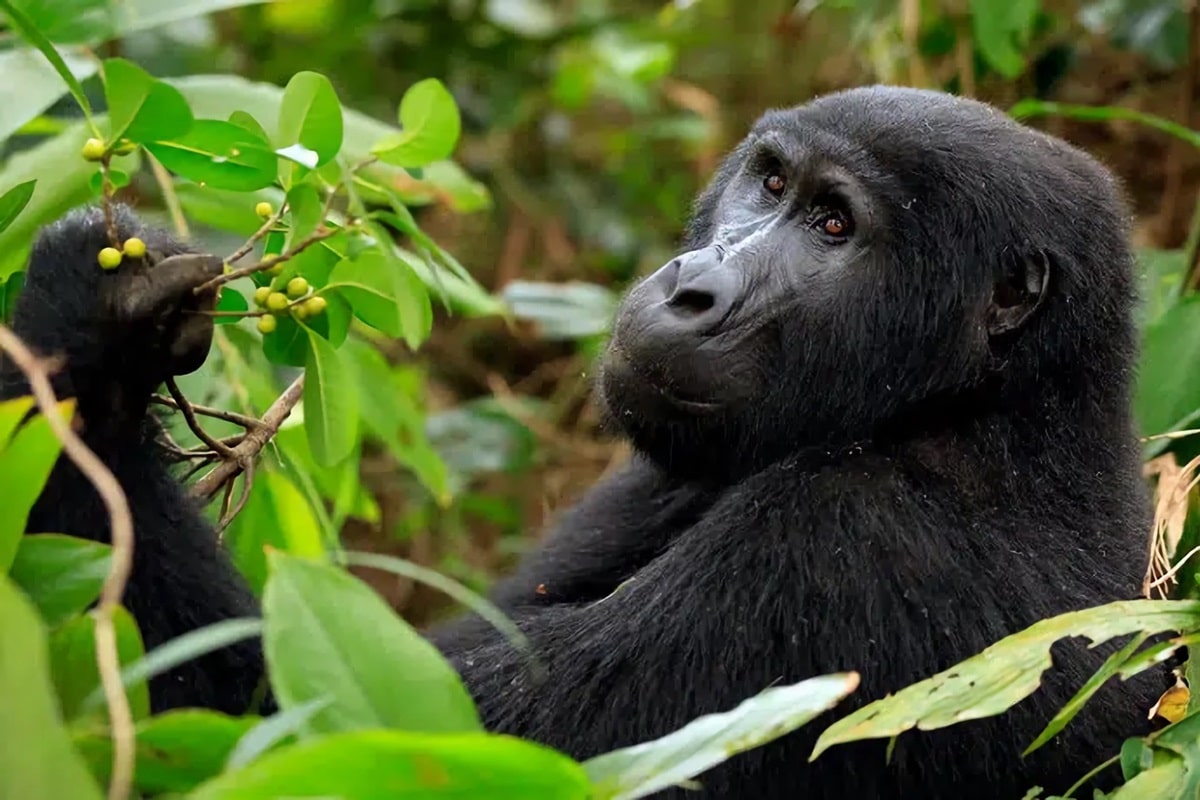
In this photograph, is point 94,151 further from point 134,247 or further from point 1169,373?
point 1169,373

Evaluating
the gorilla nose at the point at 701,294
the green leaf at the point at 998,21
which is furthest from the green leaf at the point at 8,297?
the green leaf at the point at 998,21

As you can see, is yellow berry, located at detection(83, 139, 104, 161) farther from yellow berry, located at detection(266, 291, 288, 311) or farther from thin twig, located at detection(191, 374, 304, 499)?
thin twig, located at detection(191, 374, 304, 499)

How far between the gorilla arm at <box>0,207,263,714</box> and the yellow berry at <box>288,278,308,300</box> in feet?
0.46

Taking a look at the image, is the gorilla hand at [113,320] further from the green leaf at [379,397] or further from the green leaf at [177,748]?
the green leaf at [379,397]

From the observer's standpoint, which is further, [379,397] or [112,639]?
[379,397]

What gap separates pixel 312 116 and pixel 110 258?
0.34 meters

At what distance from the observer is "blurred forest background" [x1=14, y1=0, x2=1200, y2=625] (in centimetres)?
505

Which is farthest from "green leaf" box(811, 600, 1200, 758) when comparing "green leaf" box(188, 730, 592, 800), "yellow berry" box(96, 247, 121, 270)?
"yellow berry" box(96, 247, 121, 270)

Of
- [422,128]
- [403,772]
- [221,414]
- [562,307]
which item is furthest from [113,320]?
[562,307]

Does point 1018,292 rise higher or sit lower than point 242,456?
lower

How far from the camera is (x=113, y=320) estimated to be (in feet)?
6.65

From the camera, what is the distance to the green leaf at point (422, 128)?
7.52 feet

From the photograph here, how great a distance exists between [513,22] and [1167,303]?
3579 mm

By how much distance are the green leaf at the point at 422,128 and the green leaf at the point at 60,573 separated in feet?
2.83
